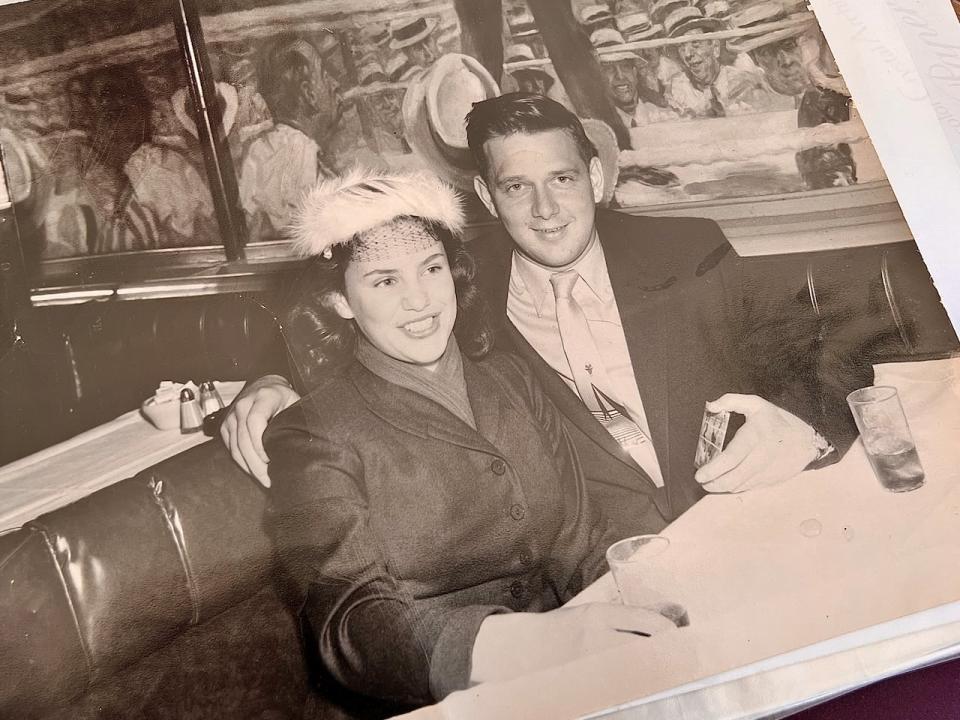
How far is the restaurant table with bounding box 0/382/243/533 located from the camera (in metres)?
0.58

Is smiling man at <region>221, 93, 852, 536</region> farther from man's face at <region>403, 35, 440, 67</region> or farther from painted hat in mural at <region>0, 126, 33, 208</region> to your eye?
painted hat in mural at <region>0, 126, 33, 208</region>

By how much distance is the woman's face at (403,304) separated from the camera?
2.06 ft

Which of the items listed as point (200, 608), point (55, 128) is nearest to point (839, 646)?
point (200, 608)

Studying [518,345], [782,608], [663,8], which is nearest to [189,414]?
[518,345]

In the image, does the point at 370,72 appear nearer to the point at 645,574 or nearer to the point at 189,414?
the point at 189,414

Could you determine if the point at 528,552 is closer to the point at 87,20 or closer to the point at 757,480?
the point at 757,480

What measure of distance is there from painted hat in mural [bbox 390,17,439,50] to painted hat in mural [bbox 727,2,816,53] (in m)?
0.28

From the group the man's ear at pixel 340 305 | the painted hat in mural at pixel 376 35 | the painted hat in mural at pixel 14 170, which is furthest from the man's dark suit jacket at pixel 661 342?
the painted hat in mural at pixel 14 170

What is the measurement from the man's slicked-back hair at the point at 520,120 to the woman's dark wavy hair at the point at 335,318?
10 cm

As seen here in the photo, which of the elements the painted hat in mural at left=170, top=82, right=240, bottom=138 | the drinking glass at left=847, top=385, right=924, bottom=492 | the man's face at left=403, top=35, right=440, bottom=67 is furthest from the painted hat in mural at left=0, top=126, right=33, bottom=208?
the drinking glass at left=847, top=385, right=924, bottom=492

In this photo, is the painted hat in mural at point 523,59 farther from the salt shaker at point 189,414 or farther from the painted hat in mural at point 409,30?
the salt shaker at point 189,414

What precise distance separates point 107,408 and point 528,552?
352 mm

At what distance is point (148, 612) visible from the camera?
56 cm

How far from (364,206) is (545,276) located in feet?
0.54
